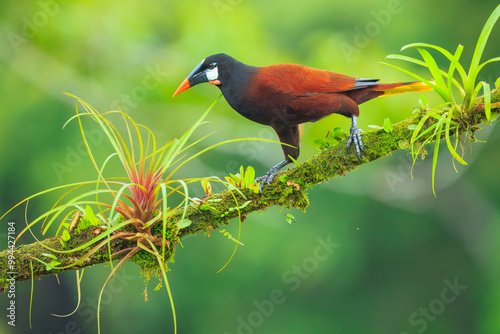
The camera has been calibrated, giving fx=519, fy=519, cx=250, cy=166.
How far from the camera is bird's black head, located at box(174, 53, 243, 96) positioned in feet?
6.84

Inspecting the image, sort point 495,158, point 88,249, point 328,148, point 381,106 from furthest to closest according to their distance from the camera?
point 495,158 → point 381,106 → point 328,148 → point 88,249

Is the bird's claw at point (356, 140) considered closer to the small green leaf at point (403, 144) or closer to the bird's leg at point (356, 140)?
the bird's leg at point (356, 140)

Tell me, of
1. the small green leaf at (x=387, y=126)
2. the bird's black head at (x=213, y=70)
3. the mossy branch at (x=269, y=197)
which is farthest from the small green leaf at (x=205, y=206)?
the small green leaf at (x=387, y=126)

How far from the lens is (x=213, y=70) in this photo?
210 cm

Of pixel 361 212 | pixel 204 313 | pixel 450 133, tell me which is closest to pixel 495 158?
pixel 361 212

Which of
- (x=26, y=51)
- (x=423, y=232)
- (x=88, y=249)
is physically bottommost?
(x=423, y=232)

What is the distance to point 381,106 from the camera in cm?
336

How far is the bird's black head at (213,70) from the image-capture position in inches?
82.0

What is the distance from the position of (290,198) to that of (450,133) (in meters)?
0.60

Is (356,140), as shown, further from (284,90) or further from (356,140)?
(284,90)

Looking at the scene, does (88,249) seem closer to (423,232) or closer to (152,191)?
(152,191)

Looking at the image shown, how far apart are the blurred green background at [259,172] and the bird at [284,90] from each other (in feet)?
4.89

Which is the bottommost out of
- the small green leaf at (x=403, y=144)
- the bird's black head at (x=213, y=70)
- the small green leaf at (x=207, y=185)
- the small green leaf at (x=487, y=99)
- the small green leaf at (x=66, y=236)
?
the small green leaf at (x=487, y=99)

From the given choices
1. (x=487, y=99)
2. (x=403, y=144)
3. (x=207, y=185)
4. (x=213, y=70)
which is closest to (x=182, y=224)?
(x=207, y=185)
